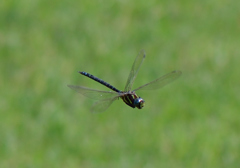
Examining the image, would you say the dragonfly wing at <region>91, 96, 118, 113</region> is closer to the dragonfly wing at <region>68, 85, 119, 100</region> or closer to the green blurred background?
the dragonfly wing at <region>68, 85, 119, 100</region>

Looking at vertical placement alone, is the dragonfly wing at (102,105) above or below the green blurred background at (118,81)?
below

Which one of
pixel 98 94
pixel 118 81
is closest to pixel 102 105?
pixel 98 94

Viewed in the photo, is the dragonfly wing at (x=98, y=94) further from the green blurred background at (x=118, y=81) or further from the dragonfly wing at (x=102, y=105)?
the green blurred background at (x=118, y=81)

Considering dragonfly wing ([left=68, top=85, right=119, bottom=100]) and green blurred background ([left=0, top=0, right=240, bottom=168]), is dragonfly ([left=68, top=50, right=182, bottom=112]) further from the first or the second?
green blurred background ([left=0, top=0, right=240, bottom=168])

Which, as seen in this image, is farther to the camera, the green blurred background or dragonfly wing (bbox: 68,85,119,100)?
the green blurred background

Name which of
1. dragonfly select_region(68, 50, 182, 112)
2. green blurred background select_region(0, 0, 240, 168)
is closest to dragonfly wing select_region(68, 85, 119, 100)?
Answer: dragonfly select_region(68, 50, 182, 112)

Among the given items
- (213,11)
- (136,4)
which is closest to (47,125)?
(136,4)

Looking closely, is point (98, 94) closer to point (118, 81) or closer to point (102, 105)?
point (102, 105)

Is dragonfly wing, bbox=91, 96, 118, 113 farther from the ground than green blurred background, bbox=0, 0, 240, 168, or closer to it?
closer to it

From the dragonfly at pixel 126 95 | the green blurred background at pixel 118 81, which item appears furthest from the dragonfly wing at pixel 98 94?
the green blurred background at pixel 118 81

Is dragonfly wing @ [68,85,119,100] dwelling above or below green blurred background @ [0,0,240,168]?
below
